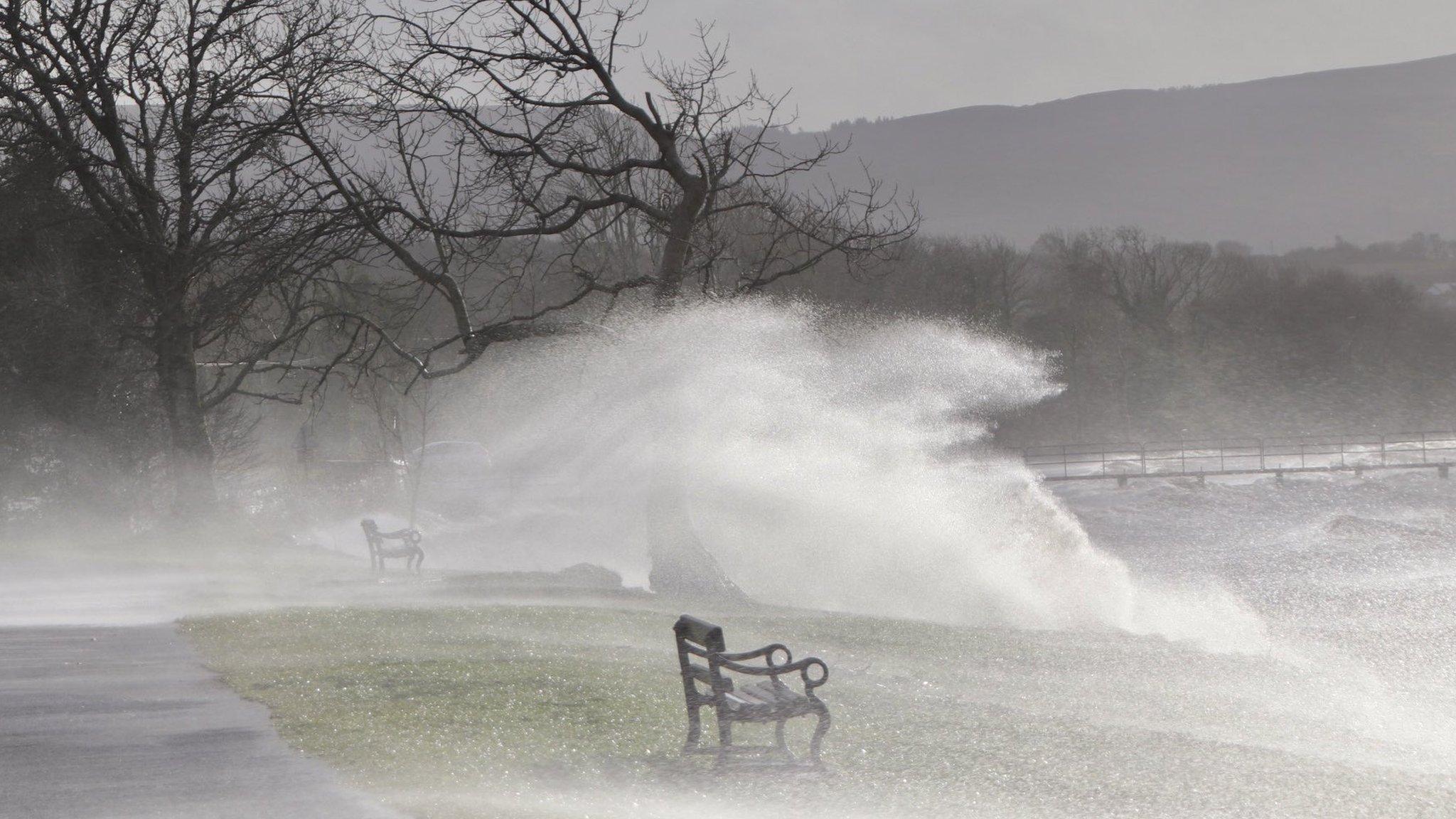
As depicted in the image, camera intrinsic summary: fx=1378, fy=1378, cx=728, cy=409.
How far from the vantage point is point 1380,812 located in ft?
25.5

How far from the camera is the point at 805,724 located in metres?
9.41

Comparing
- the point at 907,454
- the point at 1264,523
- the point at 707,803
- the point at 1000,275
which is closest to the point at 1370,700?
the point at 707,803

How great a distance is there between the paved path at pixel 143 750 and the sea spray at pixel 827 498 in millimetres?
8572

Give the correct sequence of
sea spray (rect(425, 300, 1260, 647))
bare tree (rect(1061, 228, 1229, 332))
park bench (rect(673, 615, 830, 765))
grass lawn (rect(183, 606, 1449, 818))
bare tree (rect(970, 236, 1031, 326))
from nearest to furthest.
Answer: grass lawn (rect(183, 606, 1449, 818))
park bench (rect(673, 615, 830, 765))
sea spray (rect(425, 300, 1260, 647))
bare tree (rect(970, 236, 1031, 326))
bare tree (rect(1061, 228, 1229, 332))

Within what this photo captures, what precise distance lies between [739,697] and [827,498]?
18070 millimetres

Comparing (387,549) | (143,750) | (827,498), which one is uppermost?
(827,498)

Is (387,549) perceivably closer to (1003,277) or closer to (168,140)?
(168,140)

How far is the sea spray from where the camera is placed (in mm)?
19844

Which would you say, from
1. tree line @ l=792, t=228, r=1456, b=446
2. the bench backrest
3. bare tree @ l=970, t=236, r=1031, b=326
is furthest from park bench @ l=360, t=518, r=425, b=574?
bare tree @ l=970, t=236, r=1031, b=326

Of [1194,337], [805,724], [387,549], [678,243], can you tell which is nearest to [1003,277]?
[1194,337]

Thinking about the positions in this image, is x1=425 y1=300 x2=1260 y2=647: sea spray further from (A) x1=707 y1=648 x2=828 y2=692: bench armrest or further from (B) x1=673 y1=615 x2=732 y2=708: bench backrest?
(A) x1=707 y1=648 x2=828 y2=692: bench armrest

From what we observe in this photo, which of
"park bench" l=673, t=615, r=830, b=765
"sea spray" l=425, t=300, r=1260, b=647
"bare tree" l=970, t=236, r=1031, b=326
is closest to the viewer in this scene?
"park bench" l=673, t=615, r=830, b=765

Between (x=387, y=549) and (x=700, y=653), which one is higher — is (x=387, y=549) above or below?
above

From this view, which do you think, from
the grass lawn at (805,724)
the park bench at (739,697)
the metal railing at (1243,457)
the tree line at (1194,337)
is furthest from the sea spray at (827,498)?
the tree line at (1194,337)
